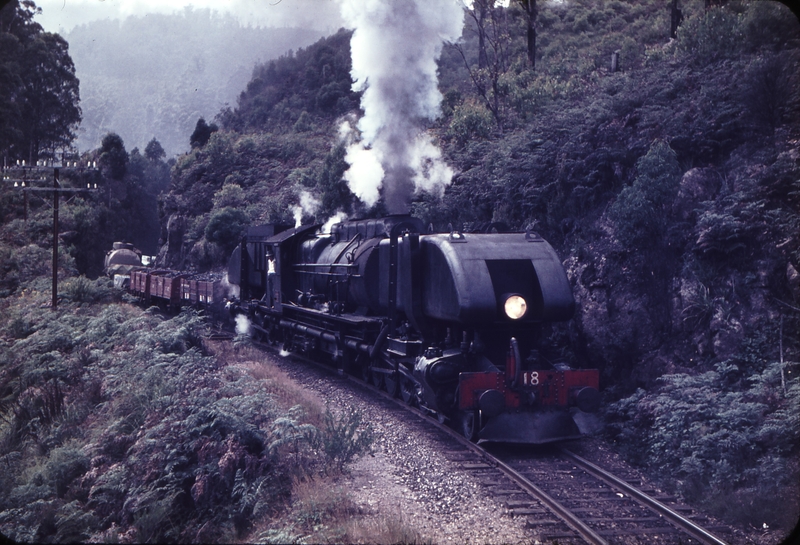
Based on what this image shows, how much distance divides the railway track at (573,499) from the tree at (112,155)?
52.1 m

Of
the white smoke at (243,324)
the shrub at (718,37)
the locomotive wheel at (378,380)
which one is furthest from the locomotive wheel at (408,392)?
the shrub at (718,37)

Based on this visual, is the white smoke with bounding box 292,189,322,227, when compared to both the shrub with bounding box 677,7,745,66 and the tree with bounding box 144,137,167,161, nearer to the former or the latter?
the shrub with bounding box 677,7,745,66

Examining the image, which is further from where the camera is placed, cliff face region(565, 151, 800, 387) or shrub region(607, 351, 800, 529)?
cliff face region(565, 151, 800, 387)

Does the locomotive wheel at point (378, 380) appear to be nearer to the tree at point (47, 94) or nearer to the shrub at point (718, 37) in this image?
the shrub at point (718, 37)

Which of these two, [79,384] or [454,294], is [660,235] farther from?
[79,384]

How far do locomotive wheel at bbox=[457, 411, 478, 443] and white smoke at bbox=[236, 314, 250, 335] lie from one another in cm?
1257

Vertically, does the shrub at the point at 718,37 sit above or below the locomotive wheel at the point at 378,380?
above

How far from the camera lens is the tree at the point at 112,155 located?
53.0 m

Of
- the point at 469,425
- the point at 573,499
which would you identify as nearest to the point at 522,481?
the point at 573,499

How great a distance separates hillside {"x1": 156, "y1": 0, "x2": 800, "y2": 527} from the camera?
27.3 feet

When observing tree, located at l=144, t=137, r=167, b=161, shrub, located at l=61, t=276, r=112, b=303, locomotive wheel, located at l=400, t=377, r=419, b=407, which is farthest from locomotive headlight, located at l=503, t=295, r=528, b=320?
tree, located at l=144, t=137, r=167, b=161

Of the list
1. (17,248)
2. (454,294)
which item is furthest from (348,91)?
(454,294)

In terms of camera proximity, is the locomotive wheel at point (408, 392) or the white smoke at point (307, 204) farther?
the white smoke at point (307, 204)

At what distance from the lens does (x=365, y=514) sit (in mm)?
6828
